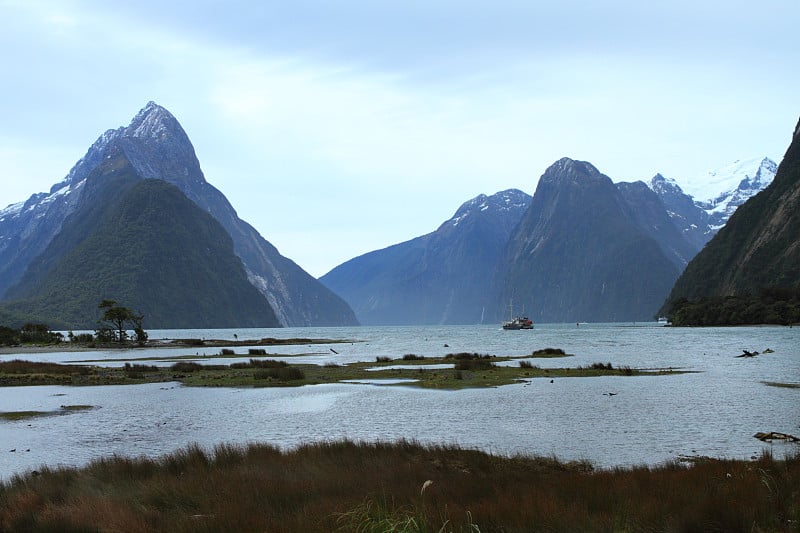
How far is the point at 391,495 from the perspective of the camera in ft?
43.7

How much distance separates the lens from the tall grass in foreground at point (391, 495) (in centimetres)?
1074

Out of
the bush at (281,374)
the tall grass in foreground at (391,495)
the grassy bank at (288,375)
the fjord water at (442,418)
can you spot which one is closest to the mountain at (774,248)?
the grassy bank at (288,375)

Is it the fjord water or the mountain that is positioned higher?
the mountain

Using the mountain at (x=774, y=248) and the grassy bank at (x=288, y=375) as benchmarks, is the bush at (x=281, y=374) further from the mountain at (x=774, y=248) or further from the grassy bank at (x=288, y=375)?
the mountain at (x=774, y=248)

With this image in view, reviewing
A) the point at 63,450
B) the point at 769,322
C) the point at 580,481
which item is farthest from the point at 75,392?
the point at 769,322

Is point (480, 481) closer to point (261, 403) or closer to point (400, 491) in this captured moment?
point (400, 491)

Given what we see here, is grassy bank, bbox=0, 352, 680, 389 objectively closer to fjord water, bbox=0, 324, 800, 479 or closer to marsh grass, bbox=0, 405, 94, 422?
fjord water, bbox=0, 324, 800, 479

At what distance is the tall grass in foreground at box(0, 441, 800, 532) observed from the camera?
35.2ft

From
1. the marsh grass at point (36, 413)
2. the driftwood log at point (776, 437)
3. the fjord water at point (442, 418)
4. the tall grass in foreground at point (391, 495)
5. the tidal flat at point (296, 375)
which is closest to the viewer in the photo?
the tall grass in foreground at point (391, 495)

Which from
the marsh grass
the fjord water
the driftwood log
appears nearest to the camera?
the driftwood log

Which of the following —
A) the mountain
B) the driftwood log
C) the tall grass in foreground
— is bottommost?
the driftwood log

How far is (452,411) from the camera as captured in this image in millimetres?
31906

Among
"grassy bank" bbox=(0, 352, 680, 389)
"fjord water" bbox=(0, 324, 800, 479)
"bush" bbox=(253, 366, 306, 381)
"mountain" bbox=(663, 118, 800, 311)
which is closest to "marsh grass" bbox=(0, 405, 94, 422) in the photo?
"fjord water" bbox=(0, 324, 800, 479)

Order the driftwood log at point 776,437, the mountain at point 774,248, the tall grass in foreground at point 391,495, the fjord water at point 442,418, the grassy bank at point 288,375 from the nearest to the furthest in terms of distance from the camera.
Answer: the tall grass in foreground at point 391,495, the driftwood log at point 776,437, the fjord water at point 442,418, the grassy bank at point 288,375, the mountain at point 774,248
